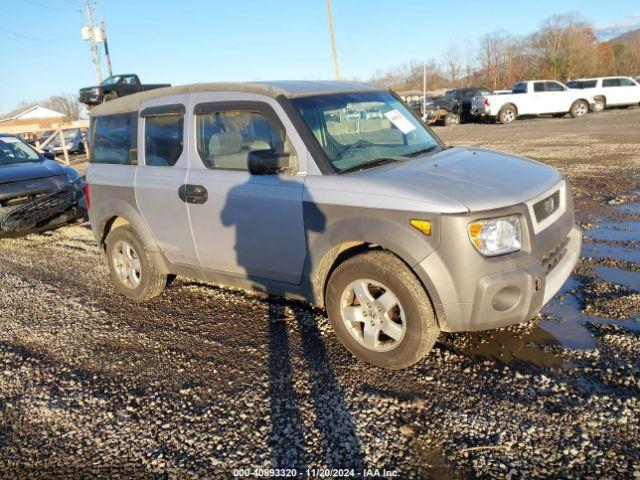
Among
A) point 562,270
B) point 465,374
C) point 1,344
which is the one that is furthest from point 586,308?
point 1,344

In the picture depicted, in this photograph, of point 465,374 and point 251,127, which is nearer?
point 465,374

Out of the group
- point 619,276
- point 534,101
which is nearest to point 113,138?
point 619,276

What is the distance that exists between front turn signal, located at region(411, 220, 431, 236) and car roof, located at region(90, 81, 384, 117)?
147 cm

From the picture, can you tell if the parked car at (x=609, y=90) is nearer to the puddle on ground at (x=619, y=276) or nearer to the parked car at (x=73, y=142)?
the puddle on ground at (x=619, y=276)

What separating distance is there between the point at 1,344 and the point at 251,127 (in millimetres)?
2942

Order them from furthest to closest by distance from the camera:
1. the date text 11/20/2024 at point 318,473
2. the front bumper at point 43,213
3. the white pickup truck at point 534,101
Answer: the white pickup truck at point 534,101, the front bumper at point 43,213, the date text 11/20/2024 at point 318,473

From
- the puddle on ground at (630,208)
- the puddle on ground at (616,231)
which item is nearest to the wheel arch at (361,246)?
the puddle on ground at (616,231)

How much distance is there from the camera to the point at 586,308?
13.6 feet

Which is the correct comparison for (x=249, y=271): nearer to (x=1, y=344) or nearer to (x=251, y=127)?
(x=251, y=127)

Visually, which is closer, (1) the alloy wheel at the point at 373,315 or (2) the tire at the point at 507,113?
(1) the alloy wheel at the point at 373,315

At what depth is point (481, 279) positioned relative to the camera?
305 cm

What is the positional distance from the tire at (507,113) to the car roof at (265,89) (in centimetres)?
2341

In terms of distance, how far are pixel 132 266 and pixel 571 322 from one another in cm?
405

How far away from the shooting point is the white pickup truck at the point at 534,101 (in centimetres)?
2542
